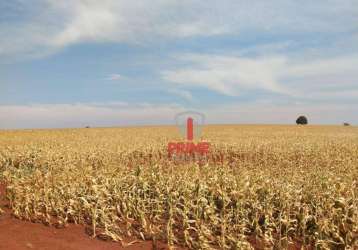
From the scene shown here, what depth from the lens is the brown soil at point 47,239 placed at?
6293 mm

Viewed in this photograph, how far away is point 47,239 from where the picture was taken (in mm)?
6594

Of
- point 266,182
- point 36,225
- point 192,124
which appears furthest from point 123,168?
point 192,124

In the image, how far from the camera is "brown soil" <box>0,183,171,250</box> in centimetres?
629

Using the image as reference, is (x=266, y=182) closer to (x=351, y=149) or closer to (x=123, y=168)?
(x=123, y=168)

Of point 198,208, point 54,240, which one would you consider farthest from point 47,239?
point 198,208

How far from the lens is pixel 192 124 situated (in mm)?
16078

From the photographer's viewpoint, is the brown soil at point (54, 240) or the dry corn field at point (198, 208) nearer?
the brown soil at point (54, 240)

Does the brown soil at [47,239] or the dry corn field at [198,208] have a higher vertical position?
the dry corn field at [198,208]

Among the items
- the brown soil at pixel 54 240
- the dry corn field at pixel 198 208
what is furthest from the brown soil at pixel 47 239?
the dry corn field at pixel 198 208

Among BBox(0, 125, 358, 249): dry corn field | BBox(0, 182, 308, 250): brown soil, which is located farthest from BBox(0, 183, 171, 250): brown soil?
BBox(0, 125, 358, 249): dry corn field

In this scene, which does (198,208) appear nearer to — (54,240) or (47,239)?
(54,240)

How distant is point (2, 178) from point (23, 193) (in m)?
3.66

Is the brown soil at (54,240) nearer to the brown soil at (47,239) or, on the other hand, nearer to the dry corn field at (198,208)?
the brown soil at (47,239)

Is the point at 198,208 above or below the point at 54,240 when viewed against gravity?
above
